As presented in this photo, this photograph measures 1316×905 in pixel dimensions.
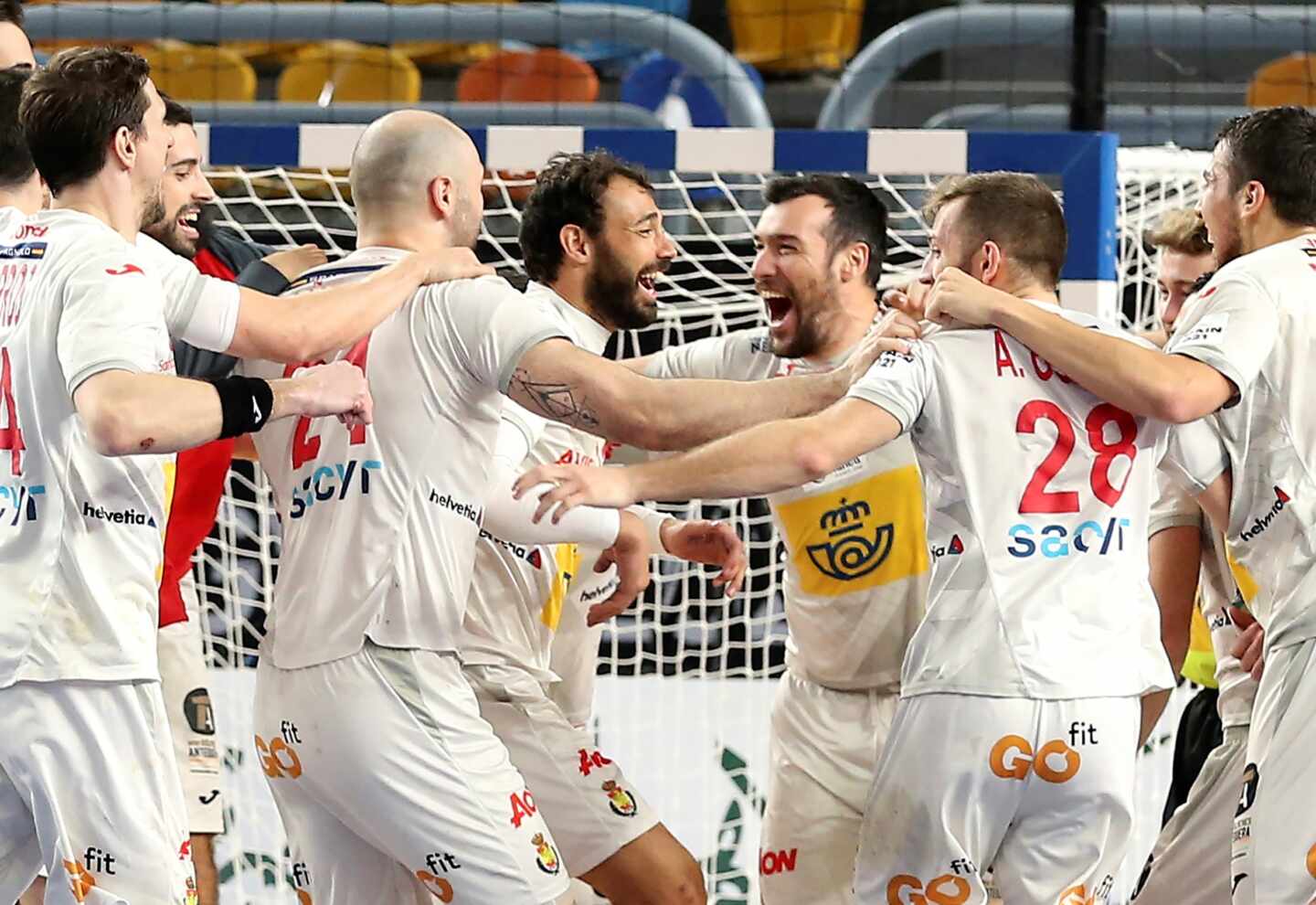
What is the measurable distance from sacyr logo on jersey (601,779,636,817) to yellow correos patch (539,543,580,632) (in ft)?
1.66

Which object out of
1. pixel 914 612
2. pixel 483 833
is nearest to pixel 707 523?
pixel 914 612

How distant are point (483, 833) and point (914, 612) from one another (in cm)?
147

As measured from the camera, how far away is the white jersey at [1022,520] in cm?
381

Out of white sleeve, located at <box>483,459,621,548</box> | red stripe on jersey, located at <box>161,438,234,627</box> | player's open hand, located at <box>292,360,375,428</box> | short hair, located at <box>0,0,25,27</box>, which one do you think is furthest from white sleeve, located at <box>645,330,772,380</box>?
short hair, located at <box>0,0,25,27</box>

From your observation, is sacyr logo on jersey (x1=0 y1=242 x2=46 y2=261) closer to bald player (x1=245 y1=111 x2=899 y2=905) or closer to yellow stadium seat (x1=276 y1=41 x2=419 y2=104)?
bald player (x1=245 y1=111 x2=899 y2=905)

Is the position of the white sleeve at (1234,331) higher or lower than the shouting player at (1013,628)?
higher

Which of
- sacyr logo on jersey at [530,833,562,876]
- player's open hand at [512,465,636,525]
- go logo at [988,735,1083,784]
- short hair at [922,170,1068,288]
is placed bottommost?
sacyr logo on jersey at [530,833,562,876]

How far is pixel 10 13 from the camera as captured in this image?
18.4 ft

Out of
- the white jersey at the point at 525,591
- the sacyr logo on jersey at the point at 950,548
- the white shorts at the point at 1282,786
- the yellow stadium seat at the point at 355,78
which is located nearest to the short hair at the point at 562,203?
the white jersey at the point at 525,591

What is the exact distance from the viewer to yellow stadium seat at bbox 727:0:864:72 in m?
11.3

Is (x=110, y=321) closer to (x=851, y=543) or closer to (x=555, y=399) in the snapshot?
(x=555, y=399)

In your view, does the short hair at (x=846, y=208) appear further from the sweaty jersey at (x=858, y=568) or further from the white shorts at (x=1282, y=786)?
the white shorts at (x=1282, y=786)

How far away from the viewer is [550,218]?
5391mm

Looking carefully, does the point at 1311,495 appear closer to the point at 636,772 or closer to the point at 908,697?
the point at 908,697
